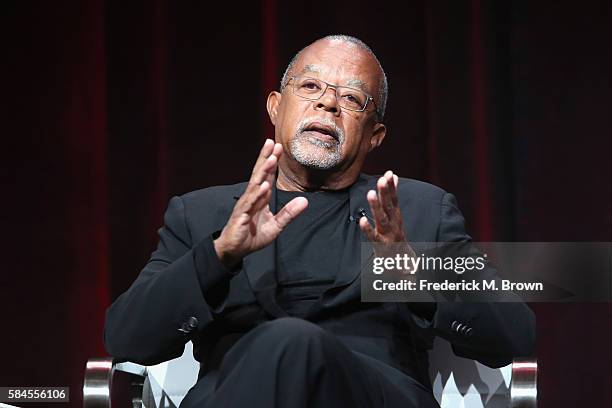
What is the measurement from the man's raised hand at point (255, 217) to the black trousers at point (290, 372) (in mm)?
193

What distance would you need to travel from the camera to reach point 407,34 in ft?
8.82

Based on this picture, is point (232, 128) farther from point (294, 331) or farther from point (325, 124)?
point (294, 331)

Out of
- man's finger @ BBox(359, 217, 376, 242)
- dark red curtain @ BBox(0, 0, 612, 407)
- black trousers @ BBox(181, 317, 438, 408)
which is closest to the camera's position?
black trousers @ BBox(181, 317, 438, 408)

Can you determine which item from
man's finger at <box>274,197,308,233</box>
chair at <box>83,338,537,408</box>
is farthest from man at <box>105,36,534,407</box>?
chair at <box>83,338,537,408</box>

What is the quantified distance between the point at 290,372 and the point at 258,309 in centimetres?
43

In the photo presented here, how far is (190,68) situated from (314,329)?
4.41 feet

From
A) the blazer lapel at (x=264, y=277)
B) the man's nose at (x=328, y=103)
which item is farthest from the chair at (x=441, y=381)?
the man's nose at (x=328, y=103)

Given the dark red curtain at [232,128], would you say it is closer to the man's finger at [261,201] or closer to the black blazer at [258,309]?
the black blazer at [258,309]

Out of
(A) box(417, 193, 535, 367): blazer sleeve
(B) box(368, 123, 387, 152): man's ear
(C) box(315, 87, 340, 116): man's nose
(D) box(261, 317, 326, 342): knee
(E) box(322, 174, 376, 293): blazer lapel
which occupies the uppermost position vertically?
(C) box(315, 87, 340, 116): man's nose

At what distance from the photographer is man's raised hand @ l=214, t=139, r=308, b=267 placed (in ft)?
5.64

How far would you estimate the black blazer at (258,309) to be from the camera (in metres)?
1.80

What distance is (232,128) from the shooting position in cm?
274

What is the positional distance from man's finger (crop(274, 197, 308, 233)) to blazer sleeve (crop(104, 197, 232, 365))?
0.12m

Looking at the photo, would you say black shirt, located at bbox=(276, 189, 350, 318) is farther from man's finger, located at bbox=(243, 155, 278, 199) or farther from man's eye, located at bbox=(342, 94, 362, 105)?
man's finger, located at bbox=(243, 155, 278, 199)
